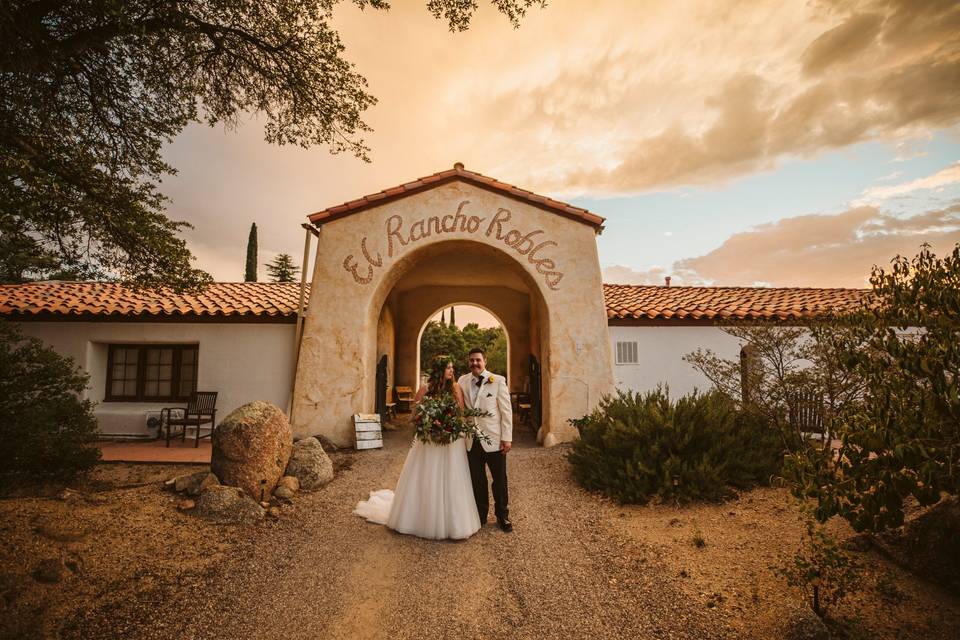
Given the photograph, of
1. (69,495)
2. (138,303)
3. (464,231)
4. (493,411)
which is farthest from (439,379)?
(138,303)

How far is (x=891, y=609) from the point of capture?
2.98 meters

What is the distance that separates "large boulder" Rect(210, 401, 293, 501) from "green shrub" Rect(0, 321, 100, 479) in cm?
196

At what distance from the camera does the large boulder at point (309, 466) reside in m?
6.30

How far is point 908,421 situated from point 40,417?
8.58m

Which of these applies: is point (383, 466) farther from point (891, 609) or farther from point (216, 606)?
point (891, 609)

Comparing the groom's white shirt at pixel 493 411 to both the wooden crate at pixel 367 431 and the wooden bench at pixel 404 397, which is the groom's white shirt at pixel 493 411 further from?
the wooden bench at pixel 404 397

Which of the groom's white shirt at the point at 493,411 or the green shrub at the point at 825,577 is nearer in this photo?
the green shrub at the point at 825,577

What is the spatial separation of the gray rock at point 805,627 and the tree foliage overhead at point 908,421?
3.28 feet

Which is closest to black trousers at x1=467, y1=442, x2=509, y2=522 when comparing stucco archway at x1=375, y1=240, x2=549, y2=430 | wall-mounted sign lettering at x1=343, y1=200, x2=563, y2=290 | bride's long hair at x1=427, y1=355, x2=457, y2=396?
bride's long hair at x1=427, y1=355, x2=457, y2=396

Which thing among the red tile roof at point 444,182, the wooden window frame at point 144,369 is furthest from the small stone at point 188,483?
the wooden window frame at point 144,369

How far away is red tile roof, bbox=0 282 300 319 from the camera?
32.1 feet

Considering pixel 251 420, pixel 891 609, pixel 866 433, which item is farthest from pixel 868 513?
pixel 251 420

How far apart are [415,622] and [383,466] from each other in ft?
14.8

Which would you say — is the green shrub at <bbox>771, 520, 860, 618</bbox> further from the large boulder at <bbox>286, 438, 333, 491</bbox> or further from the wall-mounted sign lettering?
the wall-mounted sign lettering
